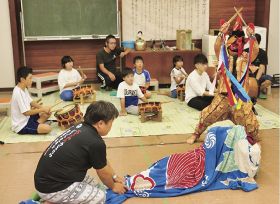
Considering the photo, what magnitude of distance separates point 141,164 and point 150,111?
4.70 ft

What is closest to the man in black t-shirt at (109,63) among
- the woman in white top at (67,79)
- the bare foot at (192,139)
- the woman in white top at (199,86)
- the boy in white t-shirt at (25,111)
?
the woman in white top at (67,79)

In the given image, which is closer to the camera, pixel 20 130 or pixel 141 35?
pixel 20 130

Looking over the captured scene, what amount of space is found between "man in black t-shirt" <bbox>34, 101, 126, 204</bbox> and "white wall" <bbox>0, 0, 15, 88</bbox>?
4772 millimetres

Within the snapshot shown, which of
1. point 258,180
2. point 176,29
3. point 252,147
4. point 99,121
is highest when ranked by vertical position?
point 176,29

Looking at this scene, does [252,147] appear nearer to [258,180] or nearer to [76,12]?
[258,180]

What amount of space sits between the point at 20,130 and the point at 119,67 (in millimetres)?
3191

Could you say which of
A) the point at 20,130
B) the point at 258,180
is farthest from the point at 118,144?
the point at 258,180

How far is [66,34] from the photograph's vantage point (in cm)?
709

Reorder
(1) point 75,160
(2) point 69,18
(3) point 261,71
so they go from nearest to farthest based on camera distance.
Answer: (1) point 75,160 → (3) point 261,71 → (2) point 69,18

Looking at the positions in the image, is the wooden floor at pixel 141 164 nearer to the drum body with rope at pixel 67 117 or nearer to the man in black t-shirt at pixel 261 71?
the drum body with rope at pixel 67 117

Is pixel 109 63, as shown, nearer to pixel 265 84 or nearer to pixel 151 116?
pixel 151 116

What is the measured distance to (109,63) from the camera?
275 inches

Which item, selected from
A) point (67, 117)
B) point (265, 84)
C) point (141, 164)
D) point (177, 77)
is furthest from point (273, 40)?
point (141, 164)

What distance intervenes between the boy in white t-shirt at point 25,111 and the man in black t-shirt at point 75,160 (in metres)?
1.95
